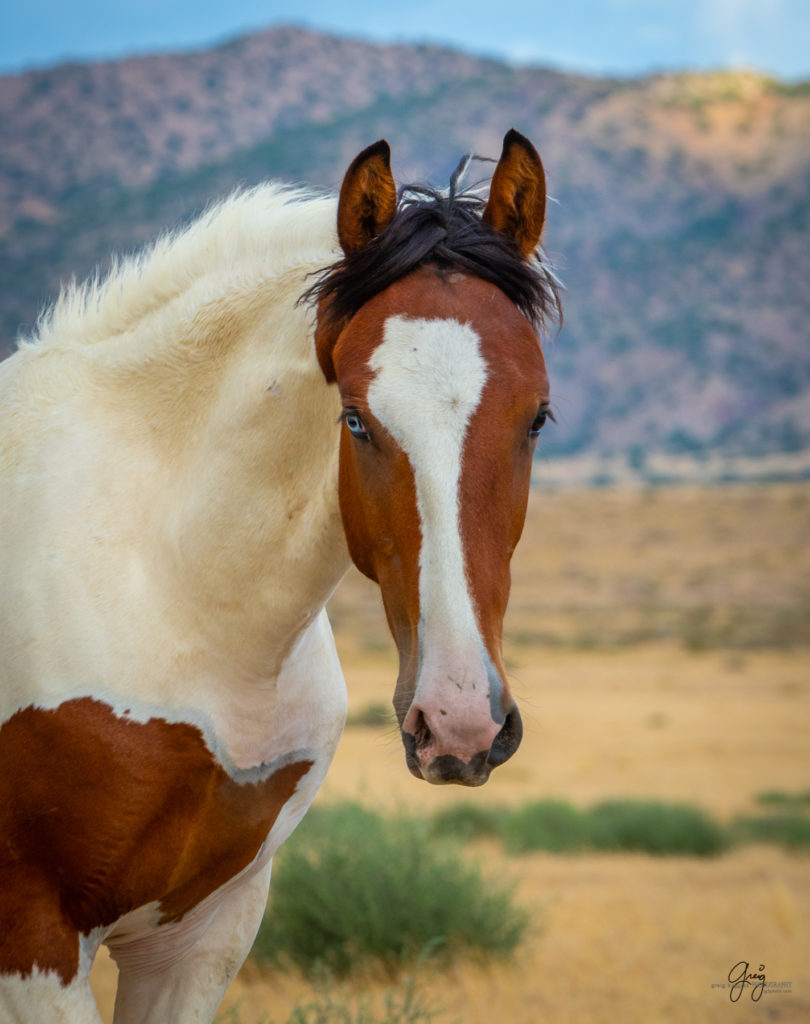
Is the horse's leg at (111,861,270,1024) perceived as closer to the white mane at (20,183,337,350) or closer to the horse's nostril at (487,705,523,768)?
the horse's nostril at (487,705,523,768)

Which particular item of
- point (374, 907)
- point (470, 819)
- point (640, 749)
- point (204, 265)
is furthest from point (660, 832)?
point (204, 265)

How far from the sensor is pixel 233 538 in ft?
7.99

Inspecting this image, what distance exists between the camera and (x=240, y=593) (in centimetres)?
243

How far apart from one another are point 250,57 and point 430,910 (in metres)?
151

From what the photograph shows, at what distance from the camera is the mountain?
77688 millimetres

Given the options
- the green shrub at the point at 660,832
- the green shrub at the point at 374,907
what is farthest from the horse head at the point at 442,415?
the green shrub at the point at 660,832

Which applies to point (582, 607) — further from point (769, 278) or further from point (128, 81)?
point (128, 81)

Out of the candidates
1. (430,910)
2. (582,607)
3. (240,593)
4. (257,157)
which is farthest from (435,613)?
(257,157)

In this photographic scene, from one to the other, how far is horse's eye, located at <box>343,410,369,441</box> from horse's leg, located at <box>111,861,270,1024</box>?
128 centimetres

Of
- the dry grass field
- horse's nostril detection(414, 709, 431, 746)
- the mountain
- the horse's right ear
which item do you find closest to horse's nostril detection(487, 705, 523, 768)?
horse's nostril detection(414, 709, 431, 746)

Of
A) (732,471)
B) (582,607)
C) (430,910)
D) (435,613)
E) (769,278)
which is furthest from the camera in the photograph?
(769,278)

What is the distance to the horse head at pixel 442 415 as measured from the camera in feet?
6.19

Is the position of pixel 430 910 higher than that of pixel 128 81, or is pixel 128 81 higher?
pixel 128 81
